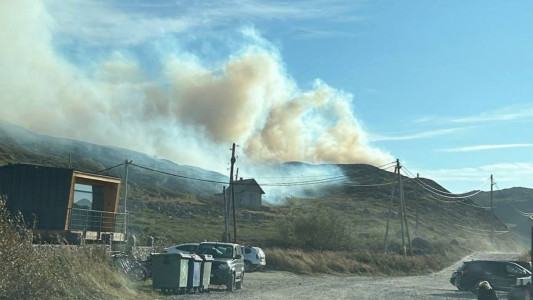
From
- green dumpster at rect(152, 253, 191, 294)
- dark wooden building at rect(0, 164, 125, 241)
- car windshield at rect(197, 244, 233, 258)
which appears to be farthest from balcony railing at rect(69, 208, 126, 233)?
green dumpster at rect(152, 253, 191, 294)

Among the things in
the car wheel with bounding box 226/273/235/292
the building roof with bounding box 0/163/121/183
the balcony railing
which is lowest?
the car wheel with bounding box 226/273/235/292

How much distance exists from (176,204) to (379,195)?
6031cm

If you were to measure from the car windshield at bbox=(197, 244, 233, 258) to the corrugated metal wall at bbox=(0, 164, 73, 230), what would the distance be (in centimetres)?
573

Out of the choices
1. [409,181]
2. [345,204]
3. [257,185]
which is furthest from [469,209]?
[257,185]

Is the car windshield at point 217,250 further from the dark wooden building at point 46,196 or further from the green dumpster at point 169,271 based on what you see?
the green dumpster at point 169,271

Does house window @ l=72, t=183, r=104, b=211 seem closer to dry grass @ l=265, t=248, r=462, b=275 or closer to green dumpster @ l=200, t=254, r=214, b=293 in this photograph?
green dumpster @ l=200, t=254, r=214, b=293

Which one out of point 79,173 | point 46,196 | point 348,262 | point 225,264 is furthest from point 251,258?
point 46,196

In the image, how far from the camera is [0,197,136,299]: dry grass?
16.5m

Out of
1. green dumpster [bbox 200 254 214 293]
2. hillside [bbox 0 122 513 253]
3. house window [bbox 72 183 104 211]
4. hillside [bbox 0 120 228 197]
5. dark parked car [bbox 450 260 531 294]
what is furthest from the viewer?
hillside [bbox 0 120 228 197]

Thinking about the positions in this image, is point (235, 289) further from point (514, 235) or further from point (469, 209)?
point (469, 209)

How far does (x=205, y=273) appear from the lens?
81.4 ft

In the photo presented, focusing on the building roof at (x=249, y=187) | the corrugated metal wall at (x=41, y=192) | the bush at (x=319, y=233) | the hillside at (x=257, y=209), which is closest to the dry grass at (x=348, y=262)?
the bush at (x=319, y=233)

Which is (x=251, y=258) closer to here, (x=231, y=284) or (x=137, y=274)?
(x=231, y=284)

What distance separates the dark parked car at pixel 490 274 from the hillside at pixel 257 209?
16100 mm
